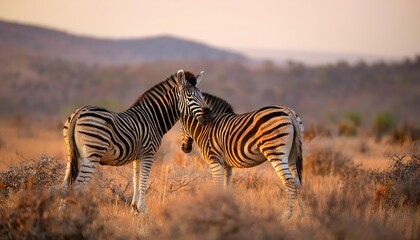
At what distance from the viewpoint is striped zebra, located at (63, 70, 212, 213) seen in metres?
7.56

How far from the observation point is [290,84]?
59.0 metres

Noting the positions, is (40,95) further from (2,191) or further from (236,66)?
(2,191)

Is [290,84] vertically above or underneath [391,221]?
above

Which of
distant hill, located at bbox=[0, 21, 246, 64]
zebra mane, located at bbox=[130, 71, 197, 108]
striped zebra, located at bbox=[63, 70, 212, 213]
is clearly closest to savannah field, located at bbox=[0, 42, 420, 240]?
striped zebra, located at bbox=[63, 70, 212, 213]

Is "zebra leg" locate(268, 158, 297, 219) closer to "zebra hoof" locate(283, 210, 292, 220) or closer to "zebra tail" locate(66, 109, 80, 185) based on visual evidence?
"zebra hoof" locate(283, 210, 292, 220)

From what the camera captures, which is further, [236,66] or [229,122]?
[236,66]

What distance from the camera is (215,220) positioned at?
5.87m

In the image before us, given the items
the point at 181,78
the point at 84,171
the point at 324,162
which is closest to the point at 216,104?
the point at 181,78

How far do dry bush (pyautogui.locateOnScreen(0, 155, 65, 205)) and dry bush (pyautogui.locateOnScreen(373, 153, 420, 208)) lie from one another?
16.9 ft

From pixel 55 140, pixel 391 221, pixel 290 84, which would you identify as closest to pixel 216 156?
pixel 391 221

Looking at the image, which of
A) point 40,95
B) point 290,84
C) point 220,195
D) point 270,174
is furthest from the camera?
point 290,84

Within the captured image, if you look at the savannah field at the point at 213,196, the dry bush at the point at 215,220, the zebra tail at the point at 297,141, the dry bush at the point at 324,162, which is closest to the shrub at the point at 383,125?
the savannah field at the point at 213,196

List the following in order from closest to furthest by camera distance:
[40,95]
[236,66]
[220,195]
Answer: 1. [220,195]
2. [40,95]
3. [236,66]

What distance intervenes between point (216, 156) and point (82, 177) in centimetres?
234
